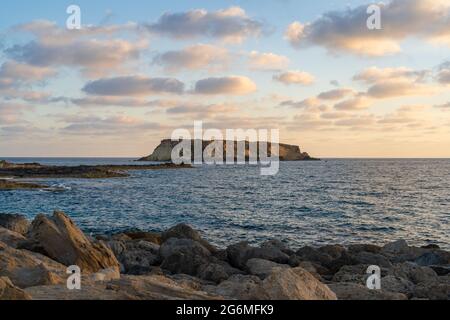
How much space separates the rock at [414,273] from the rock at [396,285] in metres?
1.07

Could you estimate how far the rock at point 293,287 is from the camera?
7254 mm

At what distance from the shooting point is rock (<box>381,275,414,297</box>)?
11883 millimetres

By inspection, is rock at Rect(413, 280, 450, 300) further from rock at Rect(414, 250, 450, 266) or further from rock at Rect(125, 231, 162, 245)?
rock at Rect(125, 231, 162, 245)

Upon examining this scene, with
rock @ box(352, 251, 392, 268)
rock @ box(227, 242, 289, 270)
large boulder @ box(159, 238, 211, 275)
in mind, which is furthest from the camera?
rock @ box(227, 242, 289, 270)

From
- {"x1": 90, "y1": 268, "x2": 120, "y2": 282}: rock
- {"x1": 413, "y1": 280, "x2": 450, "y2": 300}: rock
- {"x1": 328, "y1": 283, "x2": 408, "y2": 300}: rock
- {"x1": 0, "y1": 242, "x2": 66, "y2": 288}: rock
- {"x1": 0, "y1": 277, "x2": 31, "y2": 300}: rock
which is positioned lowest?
{"x1": 413, "y1": 280, "x2": 450, "y2": 300}: rock

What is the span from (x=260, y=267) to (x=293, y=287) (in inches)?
291

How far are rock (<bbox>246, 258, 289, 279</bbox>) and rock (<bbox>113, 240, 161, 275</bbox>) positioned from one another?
3.05 meters

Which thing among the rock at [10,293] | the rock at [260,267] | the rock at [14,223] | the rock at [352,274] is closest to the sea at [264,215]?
the rock at [14,223]

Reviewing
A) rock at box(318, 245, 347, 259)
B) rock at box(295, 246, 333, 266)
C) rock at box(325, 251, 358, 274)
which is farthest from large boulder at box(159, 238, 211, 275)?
rock at box(318, 245, 347, 259)

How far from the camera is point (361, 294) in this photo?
8.77m

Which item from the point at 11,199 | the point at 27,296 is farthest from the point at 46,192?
the point at 27,296

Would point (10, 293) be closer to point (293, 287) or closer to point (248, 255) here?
point (293, 287)

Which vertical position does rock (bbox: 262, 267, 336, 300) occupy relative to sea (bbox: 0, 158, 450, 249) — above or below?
above
